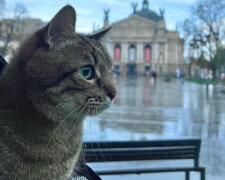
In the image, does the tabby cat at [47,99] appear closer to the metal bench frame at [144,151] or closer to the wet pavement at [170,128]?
the metal bench frame at [144,151]

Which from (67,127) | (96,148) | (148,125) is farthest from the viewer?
(148,125)

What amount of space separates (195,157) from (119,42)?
283 ft

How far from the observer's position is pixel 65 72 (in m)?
1.72

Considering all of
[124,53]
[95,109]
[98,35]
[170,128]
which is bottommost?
[170,128]

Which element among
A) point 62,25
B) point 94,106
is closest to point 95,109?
point 94,106

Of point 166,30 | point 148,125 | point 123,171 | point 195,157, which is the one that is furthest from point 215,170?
point 166,30

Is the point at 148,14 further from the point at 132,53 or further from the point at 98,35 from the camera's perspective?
the point at 98,35

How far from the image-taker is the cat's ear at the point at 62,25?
5.44 feet

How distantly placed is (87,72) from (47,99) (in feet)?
0.81

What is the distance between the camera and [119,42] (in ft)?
294

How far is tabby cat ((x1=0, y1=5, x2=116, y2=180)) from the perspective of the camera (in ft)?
5.45

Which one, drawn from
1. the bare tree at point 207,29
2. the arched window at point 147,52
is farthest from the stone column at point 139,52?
the bare tree at point 207,29

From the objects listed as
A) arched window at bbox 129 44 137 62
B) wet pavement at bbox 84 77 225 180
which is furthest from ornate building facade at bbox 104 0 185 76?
wet pavement at bbox 84 77 225 180

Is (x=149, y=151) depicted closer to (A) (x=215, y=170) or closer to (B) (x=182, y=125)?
(A) (x=215, y=170)
